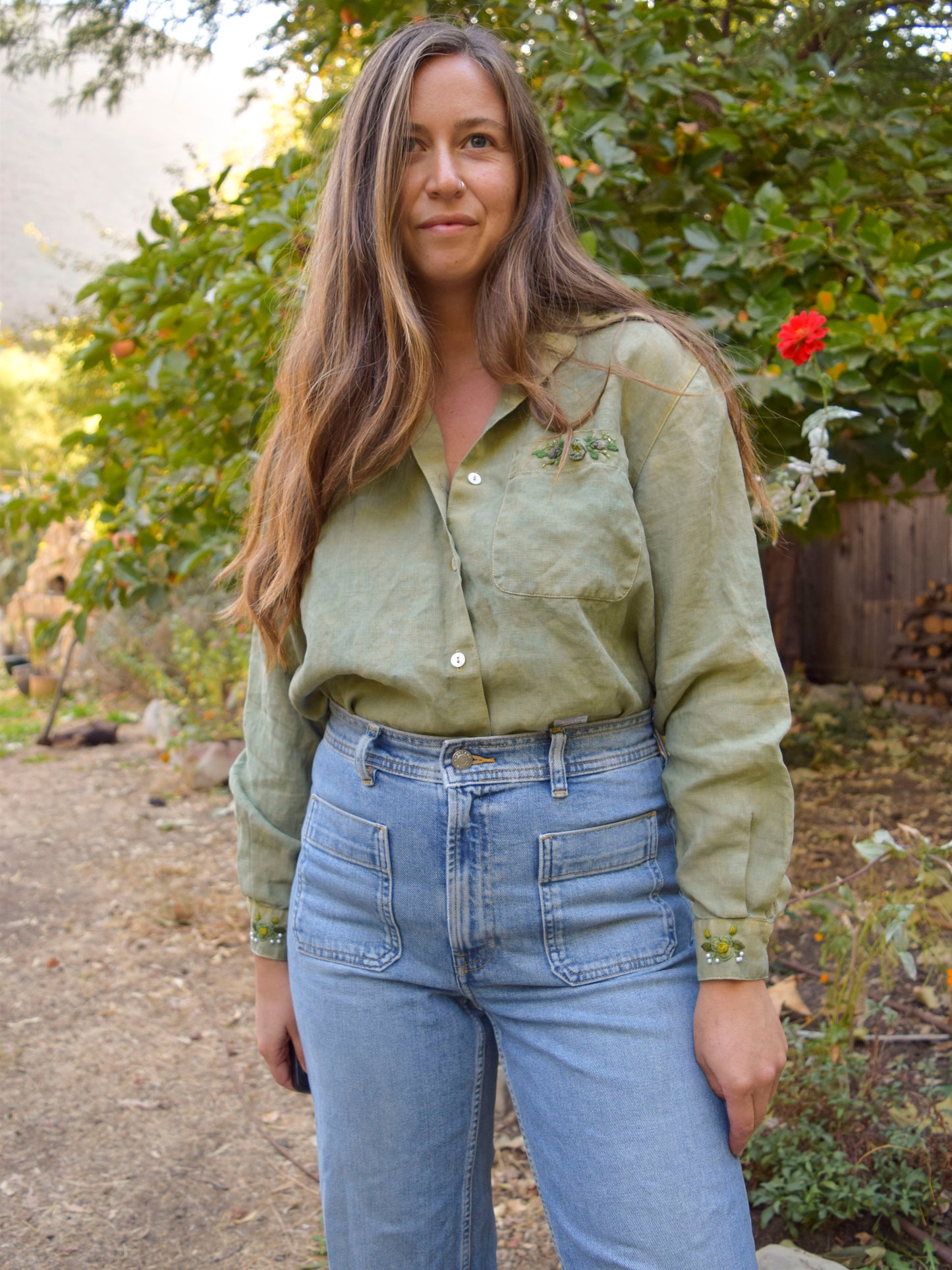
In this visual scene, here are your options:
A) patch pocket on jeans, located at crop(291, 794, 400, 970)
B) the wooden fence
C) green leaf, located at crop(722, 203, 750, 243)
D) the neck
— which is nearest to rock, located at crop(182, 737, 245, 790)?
the wooden fence

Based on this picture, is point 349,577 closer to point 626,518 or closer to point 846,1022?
point 626,518

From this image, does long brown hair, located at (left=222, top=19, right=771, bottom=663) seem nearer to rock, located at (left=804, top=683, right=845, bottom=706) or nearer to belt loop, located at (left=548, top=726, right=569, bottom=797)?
belt loop, located at (left=548, top=726, right=569, bottom=797)

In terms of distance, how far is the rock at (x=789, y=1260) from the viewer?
5.65ft

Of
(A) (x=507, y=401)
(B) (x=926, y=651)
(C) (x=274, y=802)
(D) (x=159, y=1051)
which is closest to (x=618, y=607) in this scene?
(A) (x=507, y=401)

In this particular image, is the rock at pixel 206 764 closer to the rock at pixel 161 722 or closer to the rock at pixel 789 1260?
the rock at pixel 161 722

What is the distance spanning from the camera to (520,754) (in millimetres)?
1176

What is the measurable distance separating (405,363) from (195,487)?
1661mm

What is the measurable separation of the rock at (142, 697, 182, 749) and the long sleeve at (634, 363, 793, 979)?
5308 mm

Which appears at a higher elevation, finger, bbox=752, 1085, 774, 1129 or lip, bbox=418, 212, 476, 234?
lip, bbox=418, 212, 476, 234

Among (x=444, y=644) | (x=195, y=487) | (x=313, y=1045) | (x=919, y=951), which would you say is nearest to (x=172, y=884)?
(x=195, y=487)

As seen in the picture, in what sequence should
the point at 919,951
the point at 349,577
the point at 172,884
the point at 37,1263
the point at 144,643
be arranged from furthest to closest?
the point at 144,643 → the point at 172,884 → the point at 919,951 → the point at 37,1263 → the point at 349,577

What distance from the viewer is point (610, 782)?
118cm

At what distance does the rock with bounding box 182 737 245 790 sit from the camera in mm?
5758

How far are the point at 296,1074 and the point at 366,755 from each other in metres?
0.58
